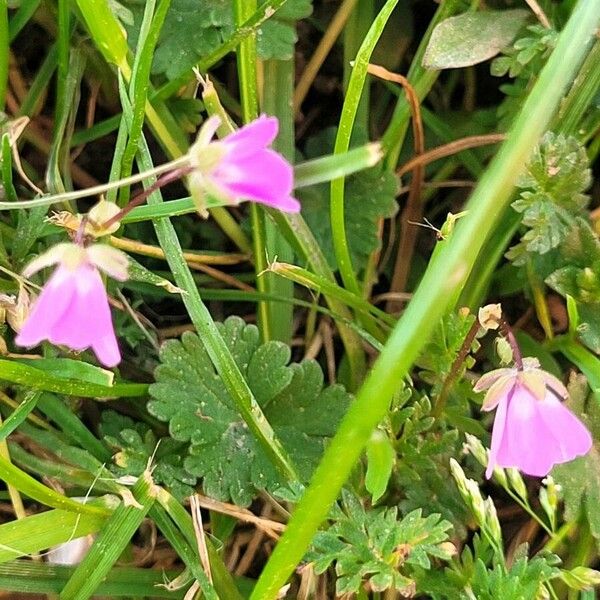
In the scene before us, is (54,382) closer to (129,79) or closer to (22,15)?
(129,79)

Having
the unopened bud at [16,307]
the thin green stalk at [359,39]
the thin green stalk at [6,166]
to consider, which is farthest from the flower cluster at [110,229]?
the thin green stalk at [359,39]

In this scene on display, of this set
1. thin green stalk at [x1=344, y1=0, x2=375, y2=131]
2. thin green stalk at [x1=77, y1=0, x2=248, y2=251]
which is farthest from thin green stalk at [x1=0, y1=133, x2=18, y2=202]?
thin green stalk at [x1=344, y1=0, x2=375, y2=131]

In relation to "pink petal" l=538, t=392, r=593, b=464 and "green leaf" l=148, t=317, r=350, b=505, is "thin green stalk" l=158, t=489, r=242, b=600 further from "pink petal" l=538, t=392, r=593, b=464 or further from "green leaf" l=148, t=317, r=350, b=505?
"pink petal" l=538, t=392, r=593, b=464

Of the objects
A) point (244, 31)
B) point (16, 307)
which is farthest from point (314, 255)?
point (16, 307)

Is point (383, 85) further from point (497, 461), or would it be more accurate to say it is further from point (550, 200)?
point (497, 461)

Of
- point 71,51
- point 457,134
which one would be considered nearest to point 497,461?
point 457,134

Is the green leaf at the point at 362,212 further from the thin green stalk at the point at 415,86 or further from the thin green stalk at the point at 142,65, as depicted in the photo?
the thin green stalk at the point at 142,65
